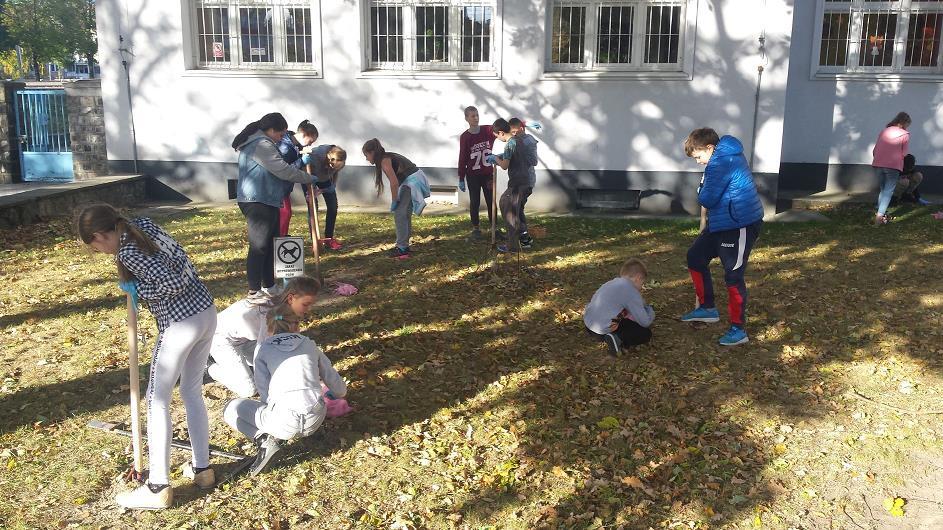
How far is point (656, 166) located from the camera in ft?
45.4

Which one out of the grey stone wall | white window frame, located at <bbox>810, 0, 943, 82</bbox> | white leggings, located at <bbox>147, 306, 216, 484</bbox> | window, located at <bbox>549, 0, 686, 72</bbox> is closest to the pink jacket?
white window frame, located at <bbox>810, 0, 943, 82</bbox>

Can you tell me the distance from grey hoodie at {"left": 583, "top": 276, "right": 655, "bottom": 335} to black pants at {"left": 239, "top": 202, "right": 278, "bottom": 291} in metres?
3.13

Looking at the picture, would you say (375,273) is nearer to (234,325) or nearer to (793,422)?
(234,325)

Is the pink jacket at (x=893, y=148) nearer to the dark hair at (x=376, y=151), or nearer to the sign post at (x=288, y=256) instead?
the dark hair at (x=376, y=151)

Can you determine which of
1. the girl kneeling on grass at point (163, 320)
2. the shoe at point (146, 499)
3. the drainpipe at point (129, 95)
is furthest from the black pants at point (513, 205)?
the drainpipe at point (129, 95)

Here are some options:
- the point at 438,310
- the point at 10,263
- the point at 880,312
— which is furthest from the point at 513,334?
the point at 10,263

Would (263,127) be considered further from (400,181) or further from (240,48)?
(240,48)

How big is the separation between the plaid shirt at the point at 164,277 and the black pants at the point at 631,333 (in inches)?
153

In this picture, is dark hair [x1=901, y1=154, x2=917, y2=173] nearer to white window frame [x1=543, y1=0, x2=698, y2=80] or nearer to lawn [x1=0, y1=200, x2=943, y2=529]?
white window frame [x1=543, y1=0, x2=698, y2=80]

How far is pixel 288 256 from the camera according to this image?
7.60 metres

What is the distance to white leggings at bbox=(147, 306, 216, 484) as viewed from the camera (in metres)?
4.52

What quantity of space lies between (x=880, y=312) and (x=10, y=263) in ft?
33.5

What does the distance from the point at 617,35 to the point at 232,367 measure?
9984 mm

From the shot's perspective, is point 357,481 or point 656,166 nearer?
point 357,481
